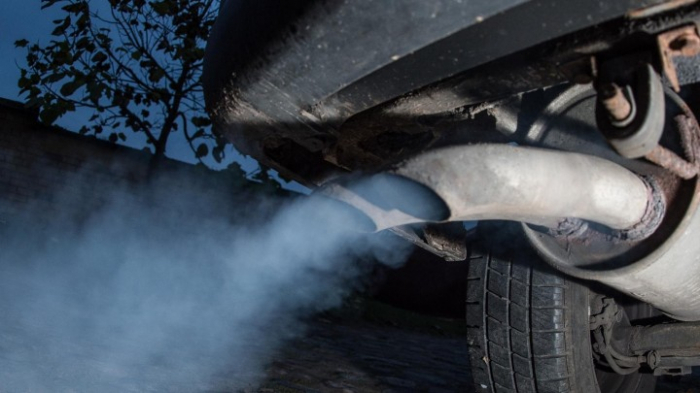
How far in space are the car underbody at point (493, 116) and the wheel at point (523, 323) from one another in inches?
8.6

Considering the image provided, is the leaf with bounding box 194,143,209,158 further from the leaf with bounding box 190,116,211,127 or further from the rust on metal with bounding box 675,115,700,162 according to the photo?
the rust on metal with bounding box 675,115,700,162

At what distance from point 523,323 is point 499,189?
0.80 m

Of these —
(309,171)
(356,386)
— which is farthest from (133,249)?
(309,171)

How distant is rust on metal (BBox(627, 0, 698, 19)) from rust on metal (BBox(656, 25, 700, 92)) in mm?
33

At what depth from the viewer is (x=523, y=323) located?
1.59 m

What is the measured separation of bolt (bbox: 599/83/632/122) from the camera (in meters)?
0.80

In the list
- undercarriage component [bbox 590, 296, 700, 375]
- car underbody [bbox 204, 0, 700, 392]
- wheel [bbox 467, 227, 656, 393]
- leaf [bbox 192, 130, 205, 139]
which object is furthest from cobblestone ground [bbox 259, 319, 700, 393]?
leaf [bbox 192, 130, 205, 139]

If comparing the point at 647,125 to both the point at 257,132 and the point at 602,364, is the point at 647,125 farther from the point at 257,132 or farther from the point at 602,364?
the point at 602,364

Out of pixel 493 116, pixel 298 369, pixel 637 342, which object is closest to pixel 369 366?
pixel 298 369

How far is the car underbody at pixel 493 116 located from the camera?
83 centimetres

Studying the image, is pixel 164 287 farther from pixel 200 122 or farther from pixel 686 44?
pixel 686 44

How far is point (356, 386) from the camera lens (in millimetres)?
2434

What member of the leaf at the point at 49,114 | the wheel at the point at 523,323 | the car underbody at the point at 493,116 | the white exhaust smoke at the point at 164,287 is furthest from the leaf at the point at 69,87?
the wheel at the point at 523,323

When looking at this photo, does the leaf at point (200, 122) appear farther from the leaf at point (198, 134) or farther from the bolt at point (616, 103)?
the bolt at point (616, 103)
